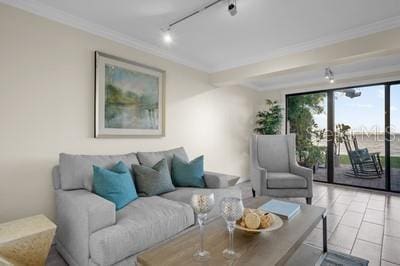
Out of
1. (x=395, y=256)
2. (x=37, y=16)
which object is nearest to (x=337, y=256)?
(x=395, y=256)

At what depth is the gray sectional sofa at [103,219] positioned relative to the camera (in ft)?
5.00

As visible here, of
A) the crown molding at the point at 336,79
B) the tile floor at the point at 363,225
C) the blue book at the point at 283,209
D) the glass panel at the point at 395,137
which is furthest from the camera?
the glass panel at the point at 395,137

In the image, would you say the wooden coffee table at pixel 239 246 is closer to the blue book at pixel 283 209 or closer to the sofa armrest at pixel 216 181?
the blue book at pixel 283 209

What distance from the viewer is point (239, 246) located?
1.30 m

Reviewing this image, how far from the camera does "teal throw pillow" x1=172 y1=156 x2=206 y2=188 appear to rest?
2.75 metres

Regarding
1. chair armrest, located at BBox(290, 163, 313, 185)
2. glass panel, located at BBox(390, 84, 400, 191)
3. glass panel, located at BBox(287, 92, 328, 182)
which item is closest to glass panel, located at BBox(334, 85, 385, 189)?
glass panel, located at BBox(390, 84, 400, 191)

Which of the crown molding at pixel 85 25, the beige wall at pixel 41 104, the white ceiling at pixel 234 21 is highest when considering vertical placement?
the white ceiling at pixel 234 21

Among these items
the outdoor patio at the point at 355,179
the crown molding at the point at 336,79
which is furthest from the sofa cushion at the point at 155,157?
the outdoor patio at the point at 355,179

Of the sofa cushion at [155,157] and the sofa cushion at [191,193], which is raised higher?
the sofa cushion at [155,157]

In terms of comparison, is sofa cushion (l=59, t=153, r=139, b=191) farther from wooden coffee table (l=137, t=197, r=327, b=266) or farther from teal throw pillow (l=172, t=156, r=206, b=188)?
wooden coffee table (l=137, t=197, r=327, b=266)

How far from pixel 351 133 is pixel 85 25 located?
5.12 m

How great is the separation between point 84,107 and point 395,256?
3.47 meters

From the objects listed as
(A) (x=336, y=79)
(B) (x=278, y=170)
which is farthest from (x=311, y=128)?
(B) (x=278, y=170)

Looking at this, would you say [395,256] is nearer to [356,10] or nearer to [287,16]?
[356,10]
